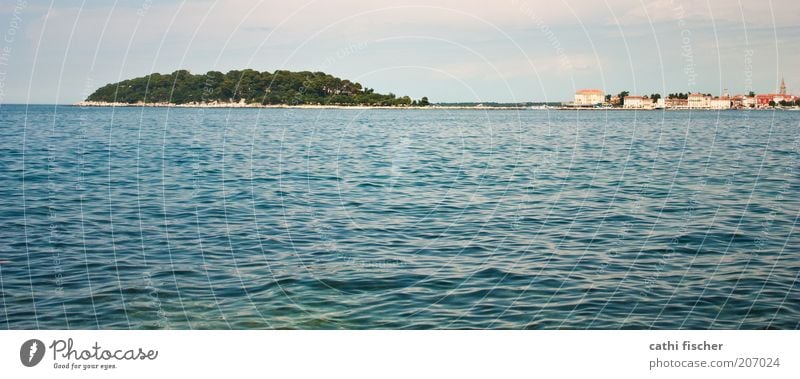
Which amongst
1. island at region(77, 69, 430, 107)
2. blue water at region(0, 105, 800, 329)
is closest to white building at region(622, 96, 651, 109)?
island at region(77, 69, 430, 107)

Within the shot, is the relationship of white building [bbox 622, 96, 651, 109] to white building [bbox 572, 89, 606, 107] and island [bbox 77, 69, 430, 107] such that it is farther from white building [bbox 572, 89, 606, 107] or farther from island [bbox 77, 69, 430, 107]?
island [bbox 77, 69, 430, 107]

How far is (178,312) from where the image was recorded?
14.2 metres

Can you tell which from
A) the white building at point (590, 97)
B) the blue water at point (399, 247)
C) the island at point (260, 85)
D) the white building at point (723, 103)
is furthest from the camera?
the white building at point (590, 97)

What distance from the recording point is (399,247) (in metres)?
19.2

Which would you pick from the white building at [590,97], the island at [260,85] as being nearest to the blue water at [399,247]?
the island at [260,85]

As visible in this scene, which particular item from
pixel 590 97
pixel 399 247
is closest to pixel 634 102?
pixel 590 97

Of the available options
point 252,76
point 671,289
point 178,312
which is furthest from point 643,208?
point 252,76

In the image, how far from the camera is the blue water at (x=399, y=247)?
560 inches

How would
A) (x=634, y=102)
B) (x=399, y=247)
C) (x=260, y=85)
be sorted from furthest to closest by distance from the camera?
(x=634, y=102)
(x=260, y=85)
(x=399, y=247)

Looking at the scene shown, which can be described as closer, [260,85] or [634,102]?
[260,85]

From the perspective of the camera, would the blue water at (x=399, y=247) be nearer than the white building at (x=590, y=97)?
Yes

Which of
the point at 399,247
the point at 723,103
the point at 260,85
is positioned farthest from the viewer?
the point at 723,103

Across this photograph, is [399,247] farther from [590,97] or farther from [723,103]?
[590,97]

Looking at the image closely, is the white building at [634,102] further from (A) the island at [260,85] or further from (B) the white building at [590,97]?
(A) the island at [260,85]
